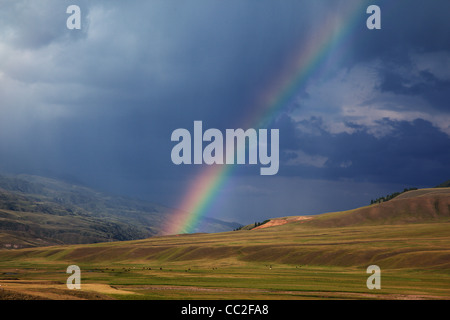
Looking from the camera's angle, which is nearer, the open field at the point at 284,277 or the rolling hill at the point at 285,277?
the rolling hill at the point at 285,277

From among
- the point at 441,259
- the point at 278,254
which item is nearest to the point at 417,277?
the point at 441,259

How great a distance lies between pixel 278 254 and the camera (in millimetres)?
186125

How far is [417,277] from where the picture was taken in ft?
389

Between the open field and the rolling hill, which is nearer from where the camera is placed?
the rolling hill

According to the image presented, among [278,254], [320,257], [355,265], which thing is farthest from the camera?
[278,254]
